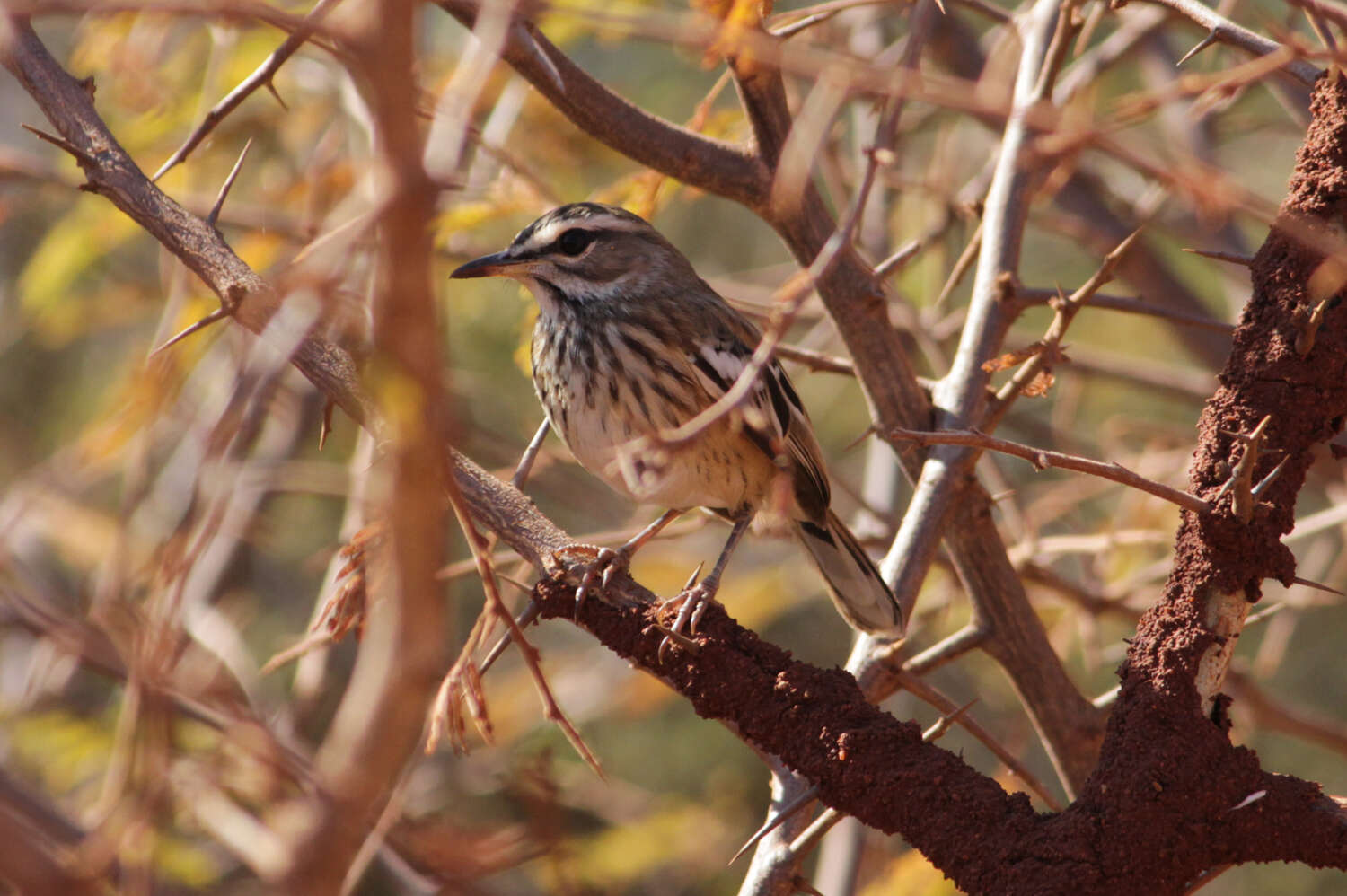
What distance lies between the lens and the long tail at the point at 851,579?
12.1 feet

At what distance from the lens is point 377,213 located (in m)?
1.06

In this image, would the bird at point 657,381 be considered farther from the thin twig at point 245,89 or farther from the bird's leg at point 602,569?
the thin twig at point 245,89

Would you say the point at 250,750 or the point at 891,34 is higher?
the point at 891,34

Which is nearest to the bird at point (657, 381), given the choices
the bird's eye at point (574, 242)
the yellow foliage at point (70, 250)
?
the bird's eye at point (574, 242)

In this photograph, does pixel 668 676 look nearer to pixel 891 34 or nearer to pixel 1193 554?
pixel 1193 554

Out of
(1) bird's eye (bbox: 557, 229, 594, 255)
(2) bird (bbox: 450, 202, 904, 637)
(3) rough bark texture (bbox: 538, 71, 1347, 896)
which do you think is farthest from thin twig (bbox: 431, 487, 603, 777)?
(1) bird's eye (bbox: 557, 229, 594, 255)

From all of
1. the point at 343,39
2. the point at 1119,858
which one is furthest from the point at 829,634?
the point at 343,39

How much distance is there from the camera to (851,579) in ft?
13.5

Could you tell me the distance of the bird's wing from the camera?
13.7 feet

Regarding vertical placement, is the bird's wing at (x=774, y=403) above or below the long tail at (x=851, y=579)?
above

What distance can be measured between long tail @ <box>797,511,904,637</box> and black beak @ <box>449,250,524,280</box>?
1329 millimetres

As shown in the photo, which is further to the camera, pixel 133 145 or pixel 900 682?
pixel 133 145

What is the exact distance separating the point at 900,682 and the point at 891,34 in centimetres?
456

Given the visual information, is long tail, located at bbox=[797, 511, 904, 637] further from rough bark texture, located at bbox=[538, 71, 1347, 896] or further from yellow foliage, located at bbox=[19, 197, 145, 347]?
yellow foliage, located at bbox=[19, 197, 145, 347]
